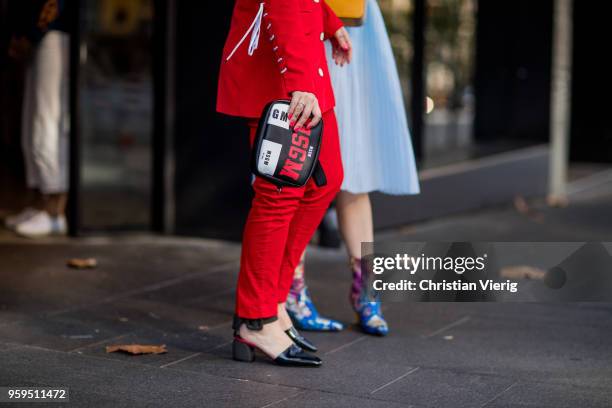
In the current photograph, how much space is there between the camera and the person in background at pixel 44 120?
21.3 ft

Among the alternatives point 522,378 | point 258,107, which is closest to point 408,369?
point 522,378

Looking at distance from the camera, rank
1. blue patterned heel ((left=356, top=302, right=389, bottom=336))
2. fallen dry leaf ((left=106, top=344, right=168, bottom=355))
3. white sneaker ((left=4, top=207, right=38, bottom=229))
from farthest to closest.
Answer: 1. white sneaker ((left=4, top=207, right=38, bottom=229))
2. blue patterned heel ((left=356, top=302, right=389, bottom=336))
3. fallen dry leaf ((left=106, top=344, right=168, bottom=355))

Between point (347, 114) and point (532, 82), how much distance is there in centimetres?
468

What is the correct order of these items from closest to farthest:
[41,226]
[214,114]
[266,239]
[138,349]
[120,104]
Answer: [266,239], [138,349], [214,114], [41,226], [120,104]

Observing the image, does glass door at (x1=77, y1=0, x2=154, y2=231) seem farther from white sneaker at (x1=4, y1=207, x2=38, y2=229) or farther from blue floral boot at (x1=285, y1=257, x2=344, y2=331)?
blue floral boot at (x1=285, y1=257, x2=344, y2=331)

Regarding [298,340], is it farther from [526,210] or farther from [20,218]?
[526,210]

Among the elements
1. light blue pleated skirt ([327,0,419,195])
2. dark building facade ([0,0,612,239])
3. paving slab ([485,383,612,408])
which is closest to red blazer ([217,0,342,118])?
light blue pleated skirt ([327,0,419,195])

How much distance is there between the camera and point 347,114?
14.9 feet

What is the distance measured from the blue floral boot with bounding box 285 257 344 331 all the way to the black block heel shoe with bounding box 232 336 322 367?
1.74 ft

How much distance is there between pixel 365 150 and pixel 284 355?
1.06 metres

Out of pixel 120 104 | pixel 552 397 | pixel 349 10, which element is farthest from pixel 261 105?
pixel 120 104

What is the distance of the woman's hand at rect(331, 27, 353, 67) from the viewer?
4.28 m

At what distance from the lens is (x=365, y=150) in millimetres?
4590

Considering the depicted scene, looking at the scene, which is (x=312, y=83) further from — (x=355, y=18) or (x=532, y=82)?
(x=532, y=82)
